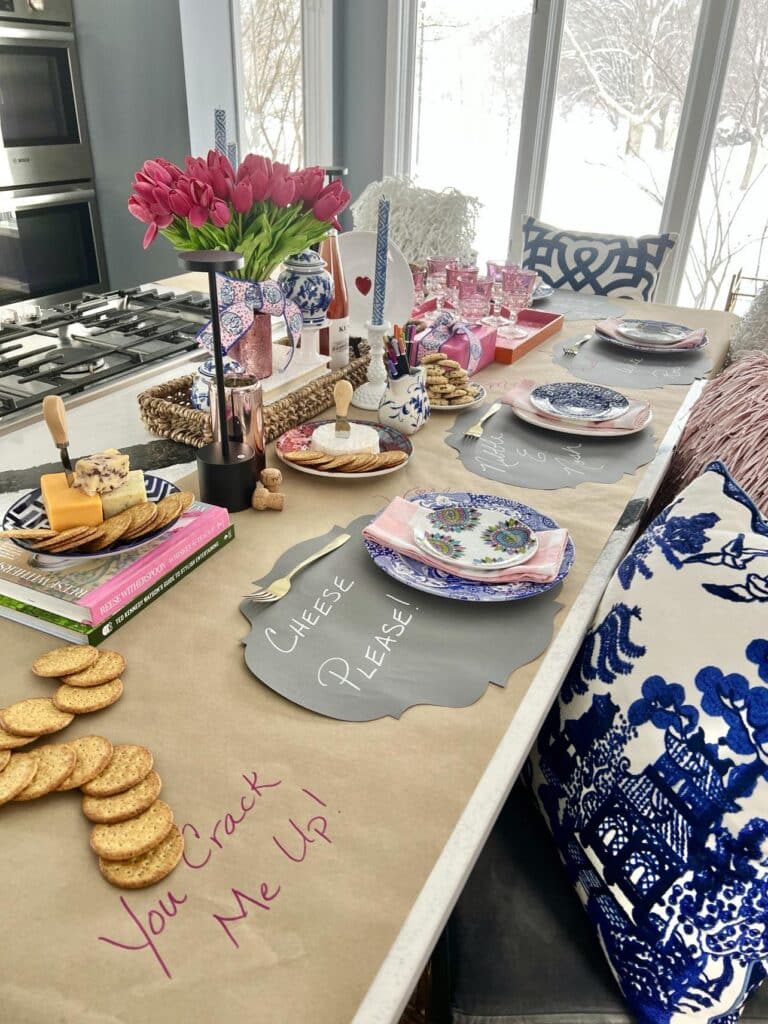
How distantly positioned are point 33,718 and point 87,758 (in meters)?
0.07

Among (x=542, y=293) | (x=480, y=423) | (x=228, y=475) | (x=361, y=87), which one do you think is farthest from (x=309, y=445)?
(x=361, y=87)

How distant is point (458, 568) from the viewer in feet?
2.91

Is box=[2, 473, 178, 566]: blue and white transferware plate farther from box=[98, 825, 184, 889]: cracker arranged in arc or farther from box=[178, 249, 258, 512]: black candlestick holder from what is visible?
box=[98, 825, 184, 889]: cracker arranged in arc

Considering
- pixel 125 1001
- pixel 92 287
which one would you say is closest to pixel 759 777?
pixel 125 1001

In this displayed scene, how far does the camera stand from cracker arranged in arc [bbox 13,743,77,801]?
58 centimetres

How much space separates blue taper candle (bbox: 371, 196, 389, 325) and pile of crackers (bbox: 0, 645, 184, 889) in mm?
851

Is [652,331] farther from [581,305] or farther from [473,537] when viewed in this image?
[473,537]

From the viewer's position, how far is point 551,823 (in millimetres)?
803

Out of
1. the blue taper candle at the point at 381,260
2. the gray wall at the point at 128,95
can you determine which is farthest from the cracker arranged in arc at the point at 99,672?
the gray wall at the point at 128,95

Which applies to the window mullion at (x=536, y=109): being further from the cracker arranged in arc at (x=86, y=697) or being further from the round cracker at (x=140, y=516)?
the cracker arranged in arc at (x=86, y=697)

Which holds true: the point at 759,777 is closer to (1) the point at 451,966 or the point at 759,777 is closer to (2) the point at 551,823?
(2) the point at 551,823

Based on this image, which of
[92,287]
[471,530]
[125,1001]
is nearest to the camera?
[125,1001]

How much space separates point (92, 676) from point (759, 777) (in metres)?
0.59

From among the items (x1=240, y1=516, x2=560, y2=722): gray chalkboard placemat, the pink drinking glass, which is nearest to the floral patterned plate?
(x1=240, y1=516, x2=560, y2=722): gray chalkboard placemat
